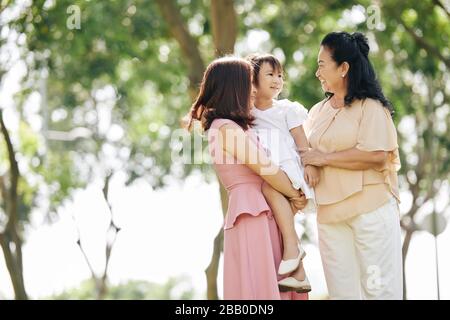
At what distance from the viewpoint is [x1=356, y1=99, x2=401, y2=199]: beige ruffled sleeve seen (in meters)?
6.10

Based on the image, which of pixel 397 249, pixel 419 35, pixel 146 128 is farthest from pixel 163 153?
pixel 397 249

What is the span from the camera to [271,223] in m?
5.95

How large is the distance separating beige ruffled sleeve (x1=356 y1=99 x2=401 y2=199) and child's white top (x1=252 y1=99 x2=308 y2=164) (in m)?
0.36

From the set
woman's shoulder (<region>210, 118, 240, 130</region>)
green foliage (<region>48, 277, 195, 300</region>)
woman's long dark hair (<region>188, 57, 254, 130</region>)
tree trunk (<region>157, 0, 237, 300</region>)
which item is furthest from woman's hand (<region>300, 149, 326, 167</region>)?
green foliage (<region>48, 277, 195, 300</region>)

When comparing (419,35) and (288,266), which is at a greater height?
(419,35)

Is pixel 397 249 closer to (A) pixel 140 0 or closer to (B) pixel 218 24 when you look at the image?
(B) pixel 218 24

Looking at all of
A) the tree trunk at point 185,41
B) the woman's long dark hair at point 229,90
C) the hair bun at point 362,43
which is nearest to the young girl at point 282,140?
the woman's long dark hair at point 229,90

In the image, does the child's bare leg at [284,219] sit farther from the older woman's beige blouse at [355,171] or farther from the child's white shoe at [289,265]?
the older woman's beige blouse at [355,171]

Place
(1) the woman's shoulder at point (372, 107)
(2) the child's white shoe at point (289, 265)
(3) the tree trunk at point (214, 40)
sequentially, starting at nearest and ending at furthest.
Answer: (2) the child's white shoe at point (289, 265) < (1) the woman's shoulder at point (372, 107) < (3) the tree trunk at point (214, 40)

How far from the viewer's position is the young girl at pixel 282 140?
5.90 meters

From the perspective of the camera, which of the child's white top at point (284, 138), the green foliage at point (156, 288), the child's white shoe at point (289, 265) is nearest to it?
the child's white shoe at point (289, 265)

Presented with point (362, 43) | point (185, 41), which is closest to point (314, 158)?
point (362, 43)

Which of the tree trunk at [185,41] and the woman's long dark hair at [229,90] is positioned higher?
the tree trunk at [185,41]

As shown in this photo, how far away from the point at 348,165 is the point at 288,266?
72 cm
